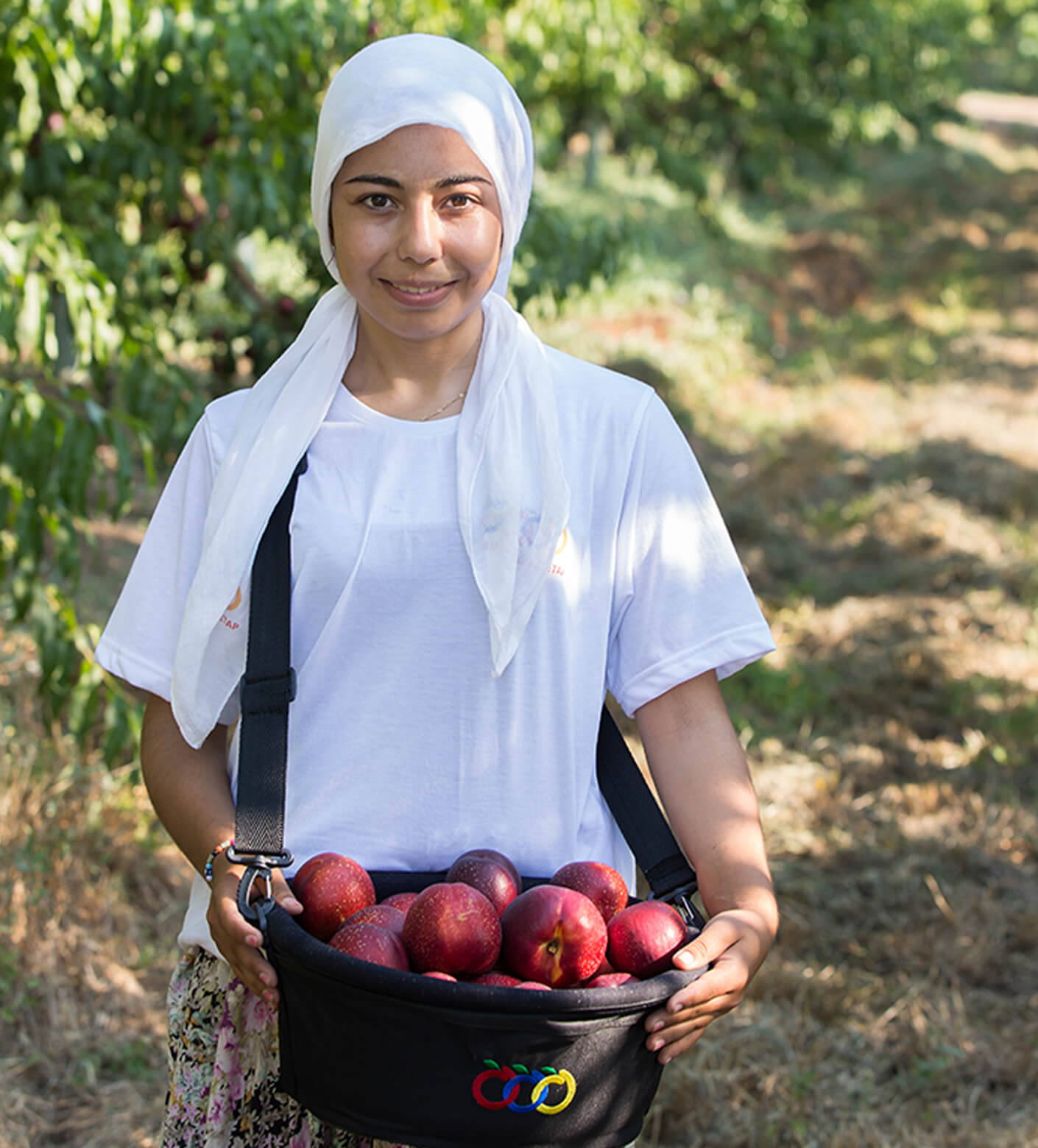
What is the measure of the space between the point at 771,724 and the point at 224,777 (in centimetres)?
383

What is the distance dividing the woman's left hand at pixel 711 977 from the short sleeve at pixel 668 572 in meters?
0.29

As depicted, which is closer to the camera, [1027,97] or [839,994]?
[839,994]

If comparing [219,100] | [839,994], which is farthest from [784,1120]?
[219,100]

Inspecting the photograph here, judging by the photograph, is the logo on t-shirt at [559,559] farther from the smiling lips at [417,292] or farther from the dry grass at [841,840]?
the dry grass at [841,840]

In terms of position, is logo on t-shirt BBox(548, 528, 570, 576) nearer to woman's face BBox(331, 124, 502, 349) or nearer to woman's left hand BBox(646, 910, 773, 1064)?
woman's face BBox(331, 124, 502, 349)

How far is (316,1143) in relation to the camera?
161 cm

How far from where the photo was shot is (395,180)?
154cm

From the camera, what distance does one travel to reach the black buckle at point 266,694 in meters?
1.53

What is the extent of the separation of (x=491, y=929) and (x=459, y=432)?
585 mm

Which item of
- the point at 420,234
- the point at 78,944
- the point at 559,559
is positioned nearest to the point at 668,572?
the point at 559,559

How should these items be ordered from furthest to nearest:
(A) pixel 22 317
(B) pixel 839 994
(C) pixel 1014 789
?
(C) pixel 1014 789 < (B) pixel 839 994 < (A) pixel 22 317

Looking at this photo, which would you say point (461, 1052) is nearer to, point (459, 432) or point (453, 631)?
point (453, 631)

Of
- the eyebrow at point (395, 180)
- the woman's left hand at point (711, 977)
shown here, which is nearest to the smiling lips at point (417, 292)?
the eyebrow at point (395, 180)

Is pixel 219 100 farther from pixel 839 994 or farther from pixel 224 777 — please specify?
pixel 839 994
